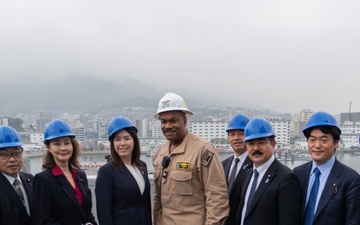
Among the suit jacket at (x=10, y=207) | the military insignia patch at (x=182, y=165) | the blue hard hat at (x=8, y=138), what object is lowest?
the suit jacket at (x=10, y=207)

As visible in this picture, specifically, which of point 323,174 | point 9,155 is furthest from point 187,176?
point 9,155

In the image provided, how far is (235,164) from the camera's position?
318 cm

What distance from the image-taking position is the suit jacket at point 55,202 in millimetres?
2348

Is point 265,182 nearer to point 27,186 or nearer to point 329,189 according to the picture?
point 329,189

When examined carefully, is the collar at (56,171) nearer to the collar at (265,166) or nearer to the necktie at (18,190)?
the necktie at (18,190)

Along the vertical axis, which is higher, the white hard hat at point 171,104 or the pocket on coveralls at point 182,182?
the white hard hat at point 171,104

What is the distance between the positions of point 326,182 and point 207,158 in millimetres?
949

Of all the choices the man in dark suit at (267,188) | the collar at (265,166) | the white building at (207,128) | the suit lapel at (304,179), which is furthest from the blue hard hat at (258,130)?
the white building at (207,128)

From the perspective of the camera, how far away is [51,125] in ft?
8.53

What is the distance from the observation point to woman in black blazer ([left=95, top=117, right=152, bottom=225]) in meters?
2.52

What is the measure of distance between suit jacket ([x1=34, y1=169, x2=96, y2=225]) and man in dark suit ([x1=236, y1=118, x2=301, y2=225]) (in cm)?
142

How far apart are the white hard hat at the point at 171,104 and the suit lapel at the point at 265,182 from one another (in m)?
0.86

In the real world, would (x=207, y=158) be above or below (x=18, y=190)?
above

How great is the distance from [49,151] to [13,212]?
564 mm
